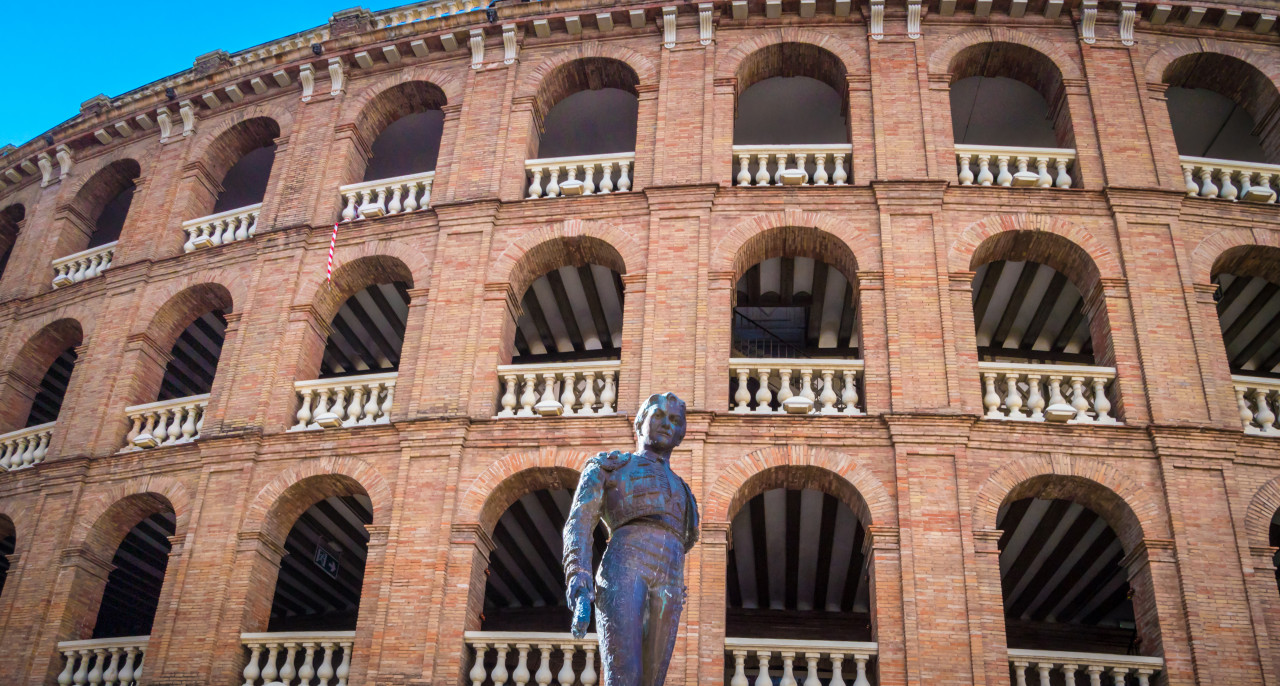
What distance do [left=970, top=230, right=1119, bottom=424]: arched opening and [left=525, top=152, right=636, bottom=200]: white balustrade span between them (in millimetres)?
5432

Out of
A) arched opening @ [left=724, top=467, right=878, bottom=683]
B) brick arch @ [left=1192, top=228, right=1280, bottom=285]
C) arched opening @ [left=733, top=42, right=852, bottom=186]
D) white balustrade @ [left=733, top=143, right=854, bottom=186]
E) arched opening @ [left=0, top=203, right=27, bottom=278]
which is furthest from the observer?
arched opening @ [left=0, top=203, right=27, bottom=278]

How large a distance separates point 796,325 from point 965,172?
4480 mm

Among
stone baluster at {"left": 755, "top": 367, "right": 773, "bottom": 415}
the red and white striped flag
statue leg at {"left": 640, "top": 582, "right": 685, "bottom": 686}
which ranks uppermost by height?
the red and white striped flag

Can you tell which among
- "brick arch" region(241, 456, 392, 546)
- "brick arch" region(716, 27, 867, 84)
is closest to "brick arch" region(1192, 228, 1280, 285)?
"brick arch" region(716, 27, 867, 84)

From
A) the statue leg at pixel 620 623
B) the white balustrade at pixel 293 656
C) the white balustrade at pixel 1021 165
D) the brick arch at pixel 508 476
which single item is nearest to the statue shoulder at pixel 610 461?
the statue leg at pixel 620 623

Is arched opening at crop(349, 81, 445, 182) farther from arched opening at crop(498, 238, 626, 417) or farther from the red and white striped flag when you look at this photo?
arched opening at crop(498, 238, 626, 417)

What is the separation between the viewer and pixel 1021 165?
16.0 metres

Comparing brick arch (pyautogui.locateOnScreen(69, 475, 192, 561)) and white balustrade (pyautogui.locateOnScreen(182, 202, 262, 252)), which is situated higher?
white balustrade (pyautogui.locateOnScreen(182, 202, 262, 252))

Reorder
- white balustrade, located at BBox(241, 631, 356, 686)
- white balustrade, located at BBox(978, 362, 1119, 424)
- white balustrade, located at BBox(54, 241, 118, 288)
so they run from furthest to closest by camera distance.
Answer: white balustrade, located at BBox(54, 241, 118, 288), white balustrade, located at BBox(978, 362, 1119, 424), white balustrade, located at BBox(241, 631, 356, 686)

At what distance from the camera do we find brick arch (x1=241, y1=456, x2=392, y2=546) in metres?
14.6

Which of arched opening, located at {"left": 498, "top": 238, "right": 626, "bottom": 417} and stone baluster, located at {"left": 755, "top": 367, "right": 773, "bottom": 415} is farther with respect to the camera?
arched opening, located at {"left": 498, "top": 238, "right": 626, "bottom": 417}

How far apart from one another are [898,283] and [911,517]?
3.43 metres

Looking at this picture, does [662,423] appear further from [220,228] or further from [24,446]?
[24,446]

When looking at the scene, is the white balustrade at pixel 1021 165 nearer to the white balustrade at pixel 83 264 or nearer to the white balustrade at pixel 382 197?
the white balustrade at pixel 382 197
